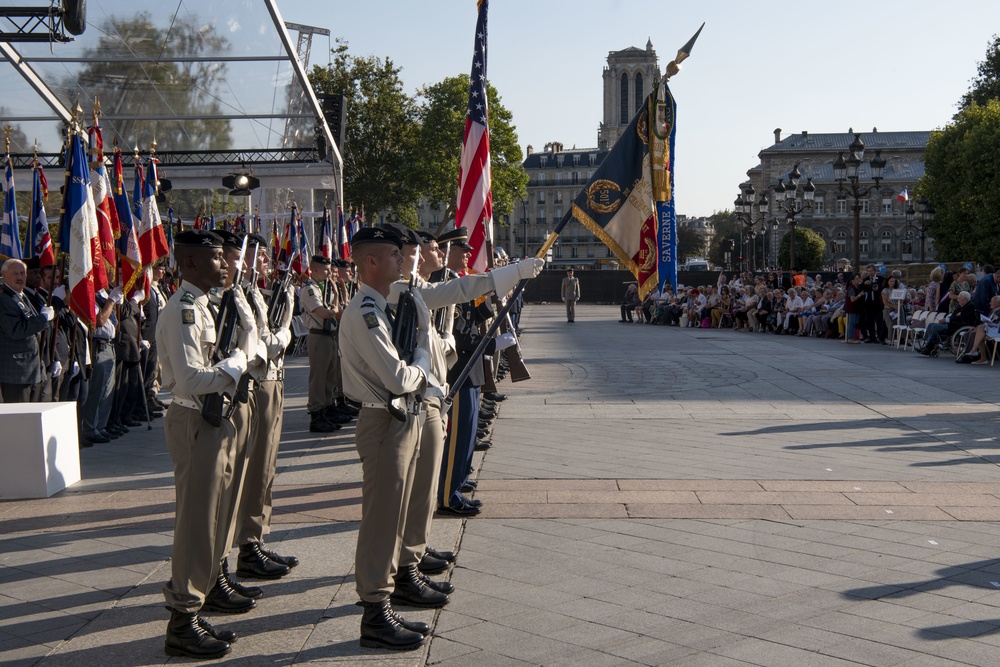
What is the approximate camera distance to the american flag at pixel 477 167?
873 cm

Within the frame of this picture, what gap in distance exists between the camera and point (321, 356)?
11.4m

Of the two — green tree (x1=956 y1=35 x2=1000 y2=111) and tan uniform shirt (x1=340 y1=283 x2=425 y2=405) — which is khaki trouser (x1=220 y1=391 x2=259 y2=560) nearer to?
tan uniform shirt (x1=340 y1=283 x2=425 y2=405)

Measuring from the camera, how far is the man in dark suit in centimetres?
918

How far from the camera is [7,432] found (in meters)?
7.89

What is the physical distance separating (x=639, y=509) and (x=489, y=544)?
4.32 ft

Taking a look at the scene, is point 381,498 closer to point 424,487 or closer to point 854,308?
point 424,487

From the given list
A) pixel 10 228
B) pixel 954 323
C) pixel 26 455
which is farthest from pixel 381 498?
pixel 954 323

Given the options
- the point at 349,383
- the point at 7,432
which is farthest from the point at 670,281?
the point at 7,432

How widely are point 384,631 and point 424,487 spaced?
2.89 ft

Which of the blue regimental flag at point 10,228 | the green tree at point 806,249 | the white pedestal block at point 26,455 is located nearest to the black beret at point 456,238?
the white pedestal block at point 26,455

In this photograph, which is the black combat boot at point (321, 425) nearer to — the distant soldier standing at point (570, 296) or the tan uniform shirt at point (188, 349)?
the tan uniform shirt at point (188, 349)

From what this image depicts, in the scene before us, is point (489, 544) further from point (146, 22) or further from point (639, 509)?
point (146, 22)

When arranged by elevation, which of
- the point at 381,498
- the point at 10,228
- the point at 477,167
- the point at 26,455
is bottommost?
the point at 26,455

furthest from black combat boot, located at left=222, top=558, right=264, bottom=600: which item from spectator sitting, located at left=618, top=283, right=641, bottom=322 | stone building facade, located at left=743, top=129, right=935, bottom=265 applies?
stone building facade, located at left=743, top=129, right=935, bottom=265
